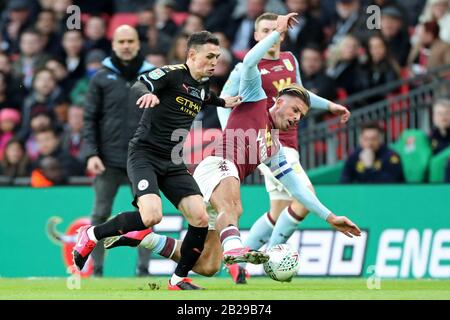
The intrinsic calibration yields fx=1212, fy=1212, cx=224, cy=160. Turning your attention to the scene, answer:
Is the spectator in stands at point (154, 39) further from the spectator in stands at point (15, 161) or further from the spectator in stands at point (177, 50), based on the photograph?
the spectator in stands at point (15, 161)

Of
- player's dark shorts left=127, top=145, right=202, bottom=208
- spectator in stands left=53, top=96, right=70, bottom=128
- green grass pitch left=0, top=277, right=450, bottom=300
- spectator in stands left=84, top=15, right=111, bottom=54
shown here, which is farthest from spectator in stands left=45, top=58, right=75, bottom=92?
player's dark shorts left=127, top=145, right=202, bottom=208

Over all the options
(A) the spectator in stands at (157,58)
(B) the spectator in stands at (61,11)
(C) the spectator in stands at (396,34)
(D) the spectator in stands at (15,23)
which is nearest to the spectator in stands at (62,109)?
(A) the spectator in stands at (157,58)

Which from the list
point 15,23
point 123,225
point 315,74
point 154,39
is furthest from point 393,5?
point 123,225

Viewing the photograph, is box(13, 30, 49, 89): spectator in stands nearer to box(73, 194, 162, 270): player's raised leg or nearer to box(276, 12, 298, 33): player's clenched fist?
box(73, 194, 162, 270): player's raised leg

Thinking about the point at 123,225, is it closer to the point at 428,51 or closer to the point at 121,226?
the point at 121,226

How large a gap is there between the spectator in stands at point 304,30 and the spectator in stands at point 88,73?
10.1ft

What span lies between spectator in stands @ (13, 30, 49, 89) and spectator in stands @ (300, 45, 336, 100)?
192 inches

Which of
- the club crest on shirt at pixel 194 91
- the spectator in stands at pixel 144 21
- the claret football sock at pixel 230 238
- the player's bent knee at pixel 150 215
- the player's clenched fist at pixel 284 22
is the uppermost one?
the spectator in stands at pixel 144 21

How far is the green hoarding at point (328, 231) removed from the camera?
46.1ft

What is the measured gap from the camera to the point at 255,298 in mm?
9367

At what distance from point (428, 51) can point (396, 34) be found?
1.85 feet

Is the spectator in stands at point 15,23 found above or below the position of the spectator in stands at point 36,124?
above
